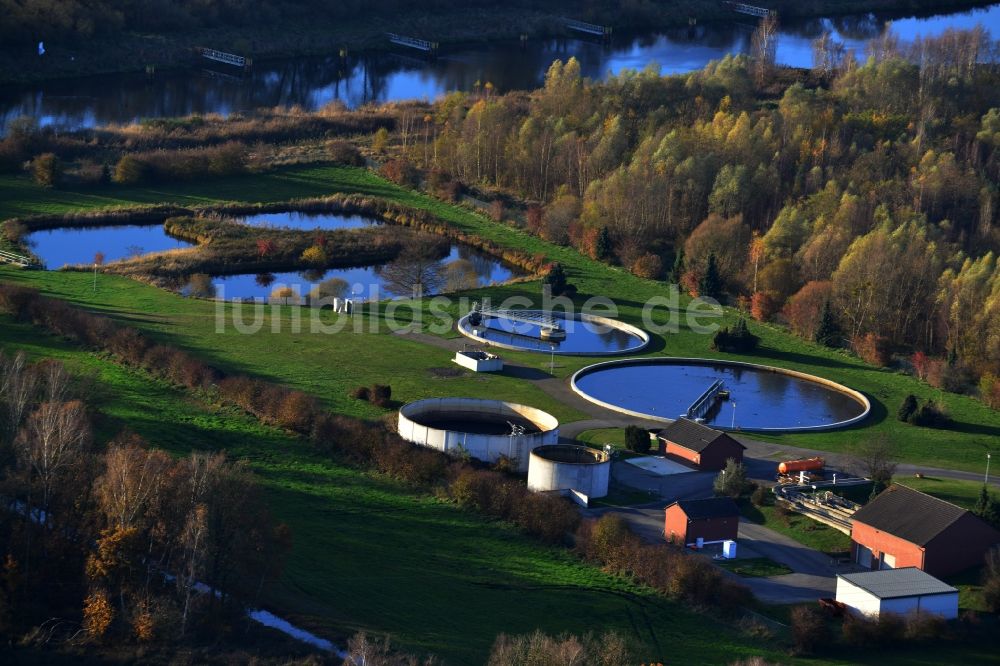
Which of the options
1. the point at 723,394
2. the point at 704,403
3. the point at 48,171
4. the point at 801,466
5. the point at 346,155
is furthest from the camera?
the point at 346,155

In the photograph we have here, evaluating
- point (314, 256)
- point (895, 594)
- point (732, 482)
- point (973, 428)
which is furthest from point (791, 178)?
point (895, 594)

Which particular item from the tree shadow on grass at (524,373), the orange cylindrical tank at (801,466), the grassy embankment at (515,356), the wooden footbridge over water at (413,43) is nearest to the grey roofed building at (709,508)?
the orange cylindrical tank at (801,466)

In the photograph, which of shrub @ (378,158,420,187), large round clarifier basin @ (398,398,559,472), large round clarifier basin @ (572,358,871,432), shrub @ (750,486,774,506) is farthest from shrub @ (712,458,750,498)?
shrub @ (378,158,420,187)

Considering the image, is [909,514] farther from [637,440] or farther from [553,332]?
[553,332]

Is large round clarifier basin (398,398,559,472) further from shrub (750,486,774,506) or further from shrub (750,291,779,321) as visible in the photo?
shrub (750,291,779,321)

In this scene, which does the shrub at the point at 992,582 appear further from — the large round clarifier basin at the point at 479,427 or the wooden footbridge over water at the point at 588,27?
the wooden footbridge over water at the point at 588,27
